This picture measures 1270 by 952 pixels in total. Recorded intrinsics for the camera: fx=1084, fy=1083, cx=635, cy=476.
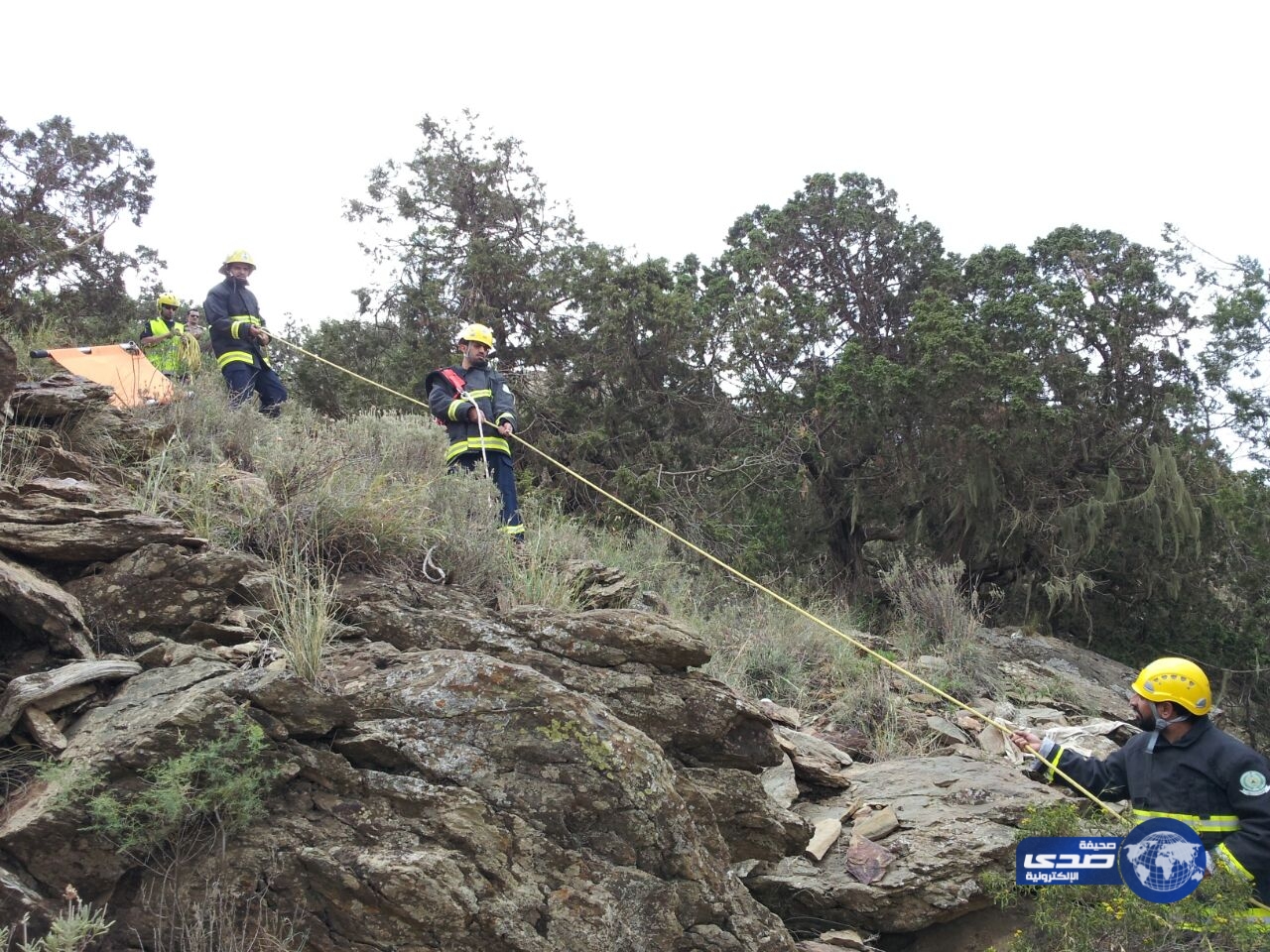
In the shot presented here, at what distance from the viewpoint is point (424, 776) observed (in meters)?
4.34

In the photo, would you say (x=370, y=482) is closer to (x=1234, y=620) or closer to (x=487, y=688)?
(x=487, y=688)

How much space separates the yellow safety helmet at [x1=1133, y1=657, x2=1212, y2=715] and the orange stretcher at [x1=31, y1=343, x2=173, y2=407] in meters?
6.60

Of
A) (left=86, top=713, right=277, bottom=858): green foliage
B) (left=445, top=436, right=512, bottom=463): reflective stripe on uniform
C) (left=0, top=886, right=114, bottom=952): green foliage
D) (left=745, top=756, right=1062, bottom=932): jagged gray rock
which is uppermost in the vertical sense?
(left=445, top=436, right=512, bottom=463): reflective stripe on uniform

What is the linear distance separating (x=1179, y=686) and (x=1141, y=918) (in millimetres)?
1153

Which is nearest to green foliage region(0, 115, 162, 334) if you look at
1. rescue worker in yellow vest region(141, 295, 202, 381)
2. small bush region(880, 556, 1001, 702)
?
rescue worker in yellow vest region(141, 295, 202, 381)

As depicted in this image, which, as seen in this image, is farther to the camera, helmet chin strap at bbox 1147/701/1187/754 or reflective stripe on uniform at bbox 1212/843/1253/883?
helmet chin strap at bbox 1147/701/1187/754

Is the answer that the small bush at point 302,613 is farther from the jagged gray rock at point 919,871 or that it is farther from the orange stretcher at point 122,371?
the orange stretcher at point 122,371

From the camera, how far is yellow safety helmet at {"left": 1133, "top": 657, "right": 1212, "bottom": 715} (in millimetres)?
4754

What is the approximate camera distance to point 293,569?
18.1ft

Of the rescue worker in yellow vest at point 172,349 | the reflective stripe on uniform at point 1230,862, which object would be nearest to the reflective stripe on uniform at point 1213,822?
the reflective stripe on uniform at point 1230,862

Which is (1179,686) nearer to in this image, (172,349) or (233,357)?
(233,357)

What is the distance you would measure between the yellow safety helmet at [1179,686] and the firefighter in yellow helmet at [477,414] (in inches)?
193

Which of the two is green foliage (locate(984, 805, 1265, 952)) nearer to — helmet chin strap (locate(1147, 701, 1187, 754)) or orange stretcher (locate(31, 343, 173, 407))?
helmet chin strap (locate(1147, 701, 1187, 754))

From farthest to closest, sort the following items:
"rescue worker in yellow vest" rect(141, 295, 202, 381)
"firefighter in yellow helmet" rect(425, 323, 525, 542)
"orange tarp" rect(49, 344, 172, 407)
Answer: "rescue worker in yellow vest" rect(141, 295, 202, 381), "firefighter in yellow helmet" rect(425, 323, 525, 542), "orange tarp" rect(49, 344, 172, 407)
